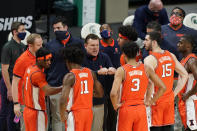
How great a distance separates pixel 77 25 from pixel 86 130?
336 inches

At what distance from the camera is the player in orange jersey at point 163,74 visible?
6.03 metres

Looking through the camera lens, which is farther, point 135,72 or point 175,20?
point 175,20

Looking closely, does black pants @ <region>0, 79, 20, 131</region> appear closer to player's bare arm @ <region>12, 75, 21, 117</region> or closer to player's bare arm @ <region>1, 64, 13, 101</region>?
player's bare arm @ <region>1, 64, 13, 101</region>

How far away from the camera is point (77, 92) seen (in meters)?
5.47

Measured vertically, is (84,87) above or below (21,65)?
below

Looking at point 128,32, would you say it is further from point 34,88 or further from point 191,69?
point 34,88

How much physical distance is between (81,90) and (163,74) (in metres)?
1.29

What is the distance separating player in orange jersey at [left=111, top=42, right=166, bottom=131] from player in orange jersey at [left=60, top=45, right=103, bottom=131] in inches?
13.3

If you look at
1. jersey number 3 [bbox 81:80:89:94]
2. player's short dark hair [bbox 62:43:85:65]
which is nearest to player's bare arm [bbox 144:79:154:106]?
jersey number 3 [bbox 81:80:89:94]

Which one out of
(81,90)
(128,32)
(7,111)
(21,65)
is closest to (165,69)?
(128,32)

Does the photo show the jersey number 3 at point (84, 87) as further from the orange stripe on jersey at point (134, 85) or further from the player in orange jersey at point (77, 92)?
the orange stripe on jersey at point (134, 85)

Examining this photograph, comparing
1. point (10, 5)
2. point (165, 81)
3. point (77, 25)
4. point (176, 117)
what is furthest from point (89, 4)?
point (165, 81)

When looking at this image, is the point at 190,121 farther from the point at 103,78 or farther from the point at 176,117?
the point at 103,78

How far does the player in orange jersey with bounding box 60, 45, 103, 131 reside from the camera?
17.8 feet
